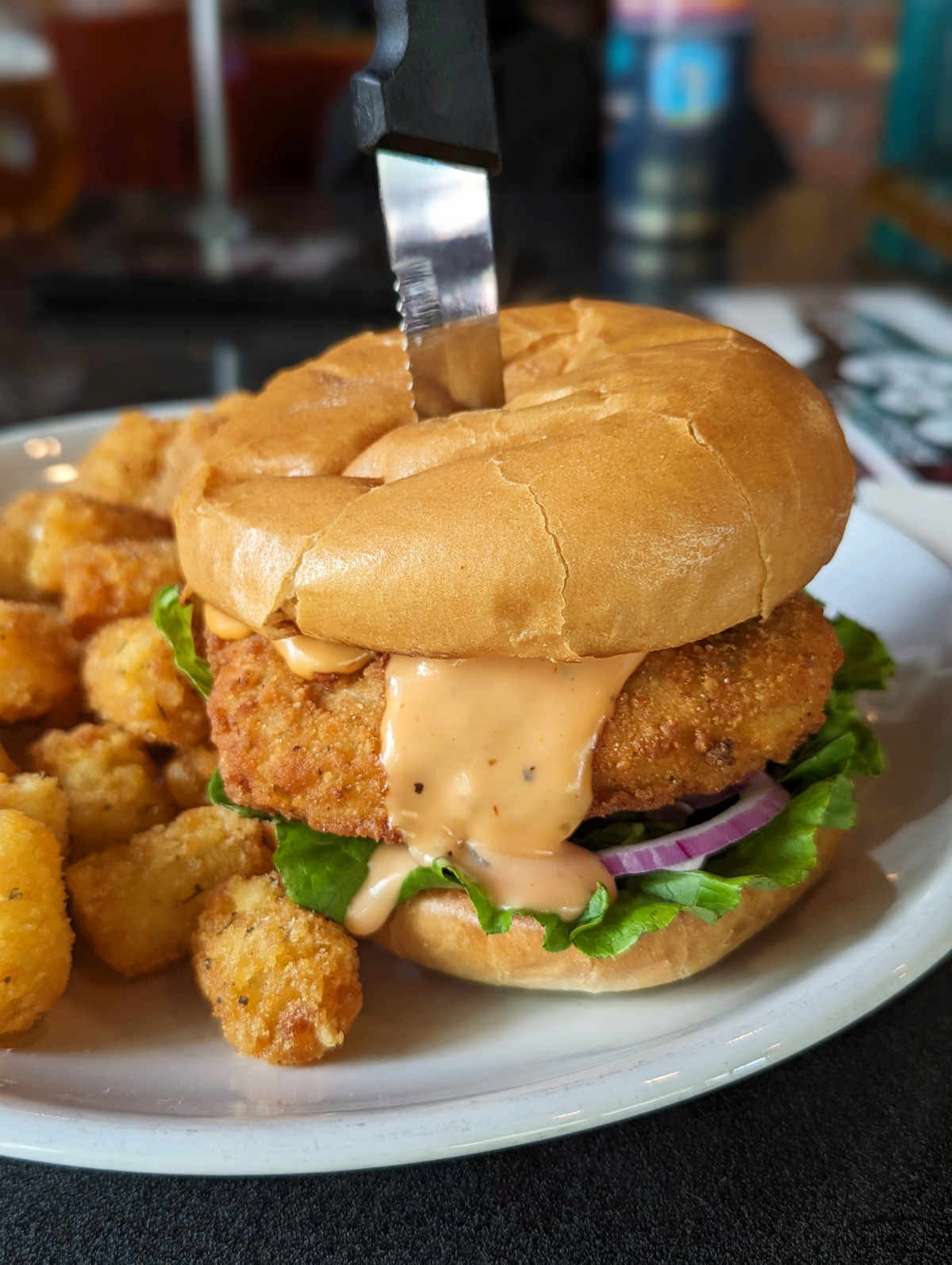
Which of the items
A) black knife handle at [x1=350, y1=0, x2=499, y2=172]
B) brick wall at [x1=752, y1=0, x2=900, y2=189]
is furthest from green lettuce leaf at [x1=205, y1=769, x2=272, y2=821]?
brick wall at [x1=752, y1=0, x2=900, y2=189]

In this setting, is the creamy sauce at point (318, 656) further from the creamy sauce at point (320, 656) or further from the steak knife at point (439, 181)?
the steak knife at point (439, 181)

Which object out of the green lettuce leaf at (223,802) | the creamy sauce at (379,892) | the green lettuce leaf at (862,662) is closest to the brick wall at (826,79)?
the green lettuce leaf at (862,662)

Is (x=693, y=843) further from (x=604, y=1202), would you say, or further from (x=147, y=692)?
(x=147, y=692)

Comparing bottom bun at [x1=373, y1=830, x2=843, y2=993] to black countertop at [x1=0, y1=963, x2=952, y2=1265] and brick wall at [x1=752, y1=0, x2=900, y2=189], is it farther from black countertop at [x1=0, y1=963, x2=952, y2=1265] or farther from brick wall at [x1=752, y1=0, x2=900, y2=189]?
brick wall at [x1=752, y1=0, x2=900, y2=189]

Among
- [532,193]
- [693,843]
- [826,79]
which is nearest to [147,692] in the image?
[693,843]

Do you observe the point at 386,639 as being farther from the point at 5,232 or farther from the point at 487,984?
the point at 5,232

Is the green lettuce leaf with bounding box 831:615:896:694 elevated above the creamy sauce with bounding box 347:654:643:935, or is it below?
below
